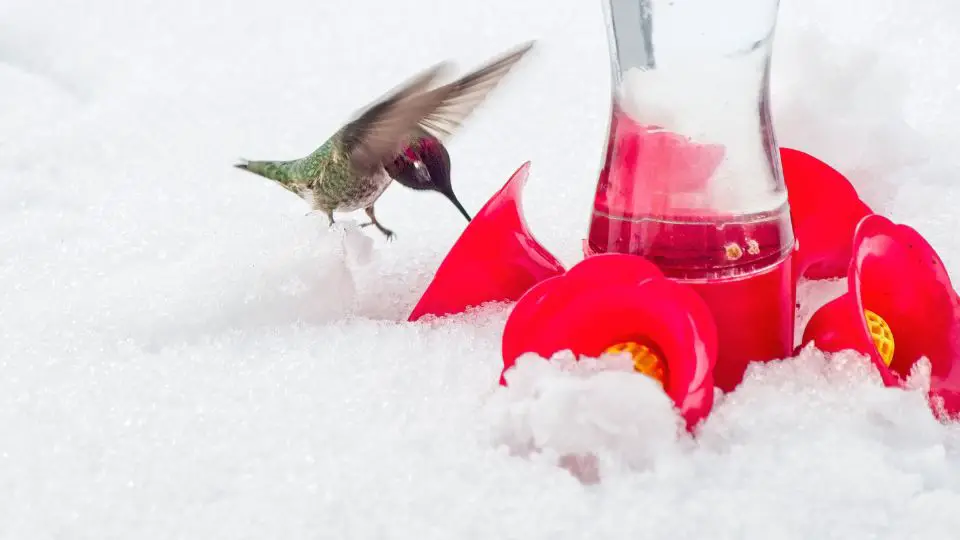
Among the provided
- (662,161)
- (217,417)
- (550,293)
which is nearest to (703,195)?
(662,161)

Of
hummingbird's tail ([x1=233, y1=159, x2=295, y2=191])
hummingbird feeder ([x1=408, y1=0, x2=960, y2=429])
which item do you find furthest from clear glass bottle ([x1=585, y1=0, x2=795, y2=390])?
hummingbird's tail ([x1=233, y1=159, x2=295, y2=191])

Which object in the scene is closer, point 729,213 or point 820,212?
point 729,213

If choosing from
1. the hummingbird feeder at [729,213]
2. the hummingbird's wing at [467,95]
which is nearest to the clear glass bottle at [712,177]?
the hummingbird feeder at [729,213]

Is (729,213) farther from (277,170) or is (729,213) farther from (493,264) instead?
(277,170)

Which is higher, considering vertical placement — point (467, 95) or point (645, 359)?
point (467, 95)

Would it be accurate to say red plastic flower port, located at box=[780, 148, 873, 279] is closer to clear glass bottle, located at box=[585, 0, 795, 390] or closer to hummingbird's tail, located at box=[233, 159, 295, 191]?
clear glass bottle, located at box=[585, 0, 795, 390]

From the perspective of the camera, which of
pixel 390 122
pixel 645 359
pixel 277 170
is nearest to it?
pixel 645 359

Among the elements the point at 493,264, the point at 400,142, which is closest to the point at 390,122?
the point at 400,142

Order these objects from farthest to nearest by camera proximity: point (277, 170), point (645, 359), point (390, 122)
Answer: point (277, 170), point (390, 122), point (645, 359)
